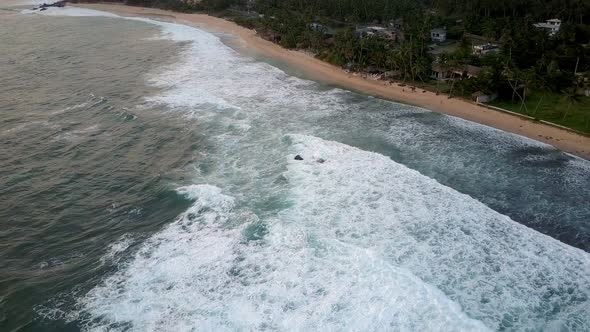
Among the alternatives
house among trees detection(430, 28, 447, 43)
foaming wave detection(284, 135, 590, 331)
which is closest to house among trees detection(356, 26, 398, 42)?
Answer: house among trees detection(430, 28, 447, 43)

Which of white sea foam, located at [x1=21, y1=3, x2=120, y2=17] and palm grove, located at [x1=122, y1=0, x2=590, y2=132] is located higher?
palm grove, located at [x1=122, y1=0, x2=590, y2=132]

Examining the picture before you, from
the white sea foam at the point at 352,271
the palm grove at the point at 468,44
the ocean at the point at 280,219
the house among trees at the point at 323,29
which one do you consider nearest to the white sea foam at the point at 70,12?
the palm grove at the point at 468,44

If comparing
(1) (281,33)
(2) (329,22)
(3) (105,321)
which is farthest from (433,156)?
(2) (329,22)

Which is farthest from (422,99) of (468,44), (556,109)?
(468,44)

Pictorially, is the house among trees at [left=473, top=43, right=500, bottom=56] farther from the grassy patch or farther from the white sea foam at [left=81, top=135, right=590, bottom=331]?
the white sea foam at [left=81, top=135, right=590, bottom=331]

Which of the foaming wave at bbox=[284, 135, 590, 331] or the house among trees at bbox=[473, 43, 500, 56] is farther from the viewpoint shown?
the house among trees at bbox=[473, 43, 500, 56]
